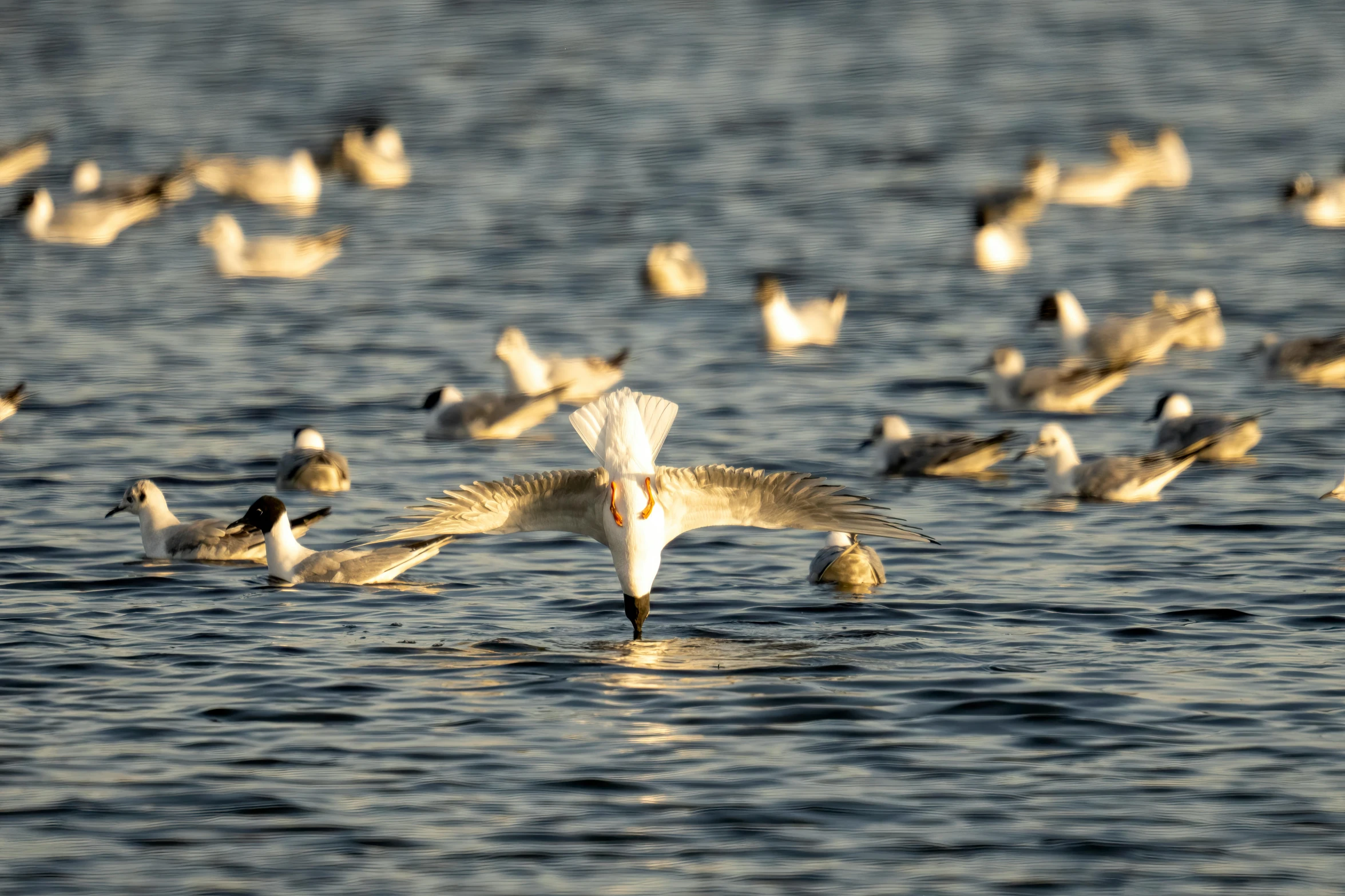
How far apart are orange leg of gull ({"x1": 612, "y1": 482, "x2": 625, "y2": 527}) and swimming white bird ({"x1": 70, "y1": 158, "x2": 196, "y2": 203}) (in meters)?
19.6

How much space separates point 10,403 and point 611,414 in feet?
27.5

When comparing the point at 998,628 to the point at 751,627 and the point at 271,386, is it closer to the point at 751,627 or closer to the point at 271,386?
the point at 751,627

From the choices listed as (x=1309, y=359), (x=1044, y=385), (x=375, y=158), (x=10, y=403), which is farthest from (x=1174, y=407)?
(x=375, y=158)

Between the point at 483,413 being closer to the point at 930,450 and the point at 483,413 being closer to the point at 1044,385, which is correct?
the point at 930,450

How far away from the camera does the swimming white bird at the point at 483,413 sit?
61.1ft

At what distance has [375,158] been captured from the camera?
33.5 meters

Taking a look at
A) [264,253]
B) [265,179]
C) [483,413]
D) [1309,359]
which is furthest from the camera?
[265,179]

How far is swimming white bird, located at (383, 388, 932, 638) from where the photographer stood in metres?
11.7

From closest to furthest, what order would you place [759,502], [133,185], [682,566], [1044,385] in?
[759,502]
[682,566]
[1044,385]
[133,185]

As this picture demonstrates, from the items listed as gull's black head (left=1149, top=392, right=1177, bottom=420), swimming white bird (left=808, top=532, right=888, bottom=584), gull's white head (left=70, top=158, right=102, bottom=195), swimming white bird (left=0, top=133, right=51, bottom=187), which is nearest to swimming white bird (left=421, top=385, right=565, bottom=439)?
gull's black head (left=1149, top=392, right=1177, bottom=420)

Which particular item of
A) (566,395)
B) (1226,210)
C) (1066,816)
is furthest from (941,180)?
(1066,816)

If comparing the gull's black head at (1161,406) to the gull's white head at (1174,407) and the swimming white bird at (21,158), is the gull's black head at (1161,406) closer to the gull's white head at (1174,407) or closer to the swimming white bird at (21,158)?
the gull's white head at (1174,407)

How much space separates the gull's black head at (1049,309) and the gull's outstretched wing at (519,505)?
36.9 ft

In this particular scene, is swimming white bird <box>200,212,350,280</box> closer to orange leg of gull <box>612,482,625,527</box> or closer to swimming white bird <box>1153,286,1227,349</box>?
swimming white bird <box>1153,286,1227,349</box>
